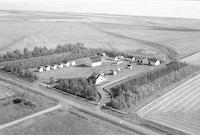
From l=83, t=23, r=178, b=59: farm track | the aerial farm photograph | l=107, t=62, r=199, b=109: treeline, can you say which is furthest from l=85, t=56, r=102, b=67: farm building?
l=83, t=23, r=178, b=59: farm track

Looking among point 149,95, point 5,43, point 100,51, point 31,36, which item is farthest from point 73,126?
point 31,36

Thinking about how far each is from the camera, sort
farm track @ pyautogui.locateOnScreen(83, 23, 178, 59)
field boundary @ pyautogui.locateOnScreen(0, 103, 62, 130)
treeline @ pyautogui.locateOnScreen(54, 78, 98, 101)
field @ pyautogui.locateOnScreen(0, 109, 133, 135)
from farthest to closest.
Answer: farm track @ pyautogui.locateOnScreen(83, 23, 178, 59)
treeline @ pyautogui.locateOnScreen(54, 78, 98, 101)
field boundary @ pyautogui.locateOnScreen(0, 103, 62, 130)
field @ pyautogui.locateOnScreen(0, 109, 133, 135)

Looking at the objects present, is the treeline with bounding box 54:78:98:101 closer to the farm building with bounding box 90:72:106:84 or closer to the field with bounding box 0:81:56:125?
the farm building with bounding box 90:72:106:84

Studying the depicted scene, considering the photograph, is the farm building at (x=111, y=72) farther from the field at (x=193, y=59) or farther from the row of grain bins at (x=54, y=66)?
the field at (x=193, y=59)

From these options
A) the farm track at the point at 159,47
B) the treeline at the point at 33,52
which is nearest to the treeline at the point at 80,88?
the treeline at the point at 33,52

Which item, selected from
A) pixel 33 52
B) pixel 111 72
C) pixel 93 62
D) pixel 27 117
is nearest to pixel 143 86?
pixel 111 72

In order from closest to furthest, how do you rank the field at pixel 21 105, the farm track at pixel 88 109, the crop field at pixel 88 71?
the farm track at pixel 88 109, the field at pixel 21 105, the crop field at pixel 88 71
